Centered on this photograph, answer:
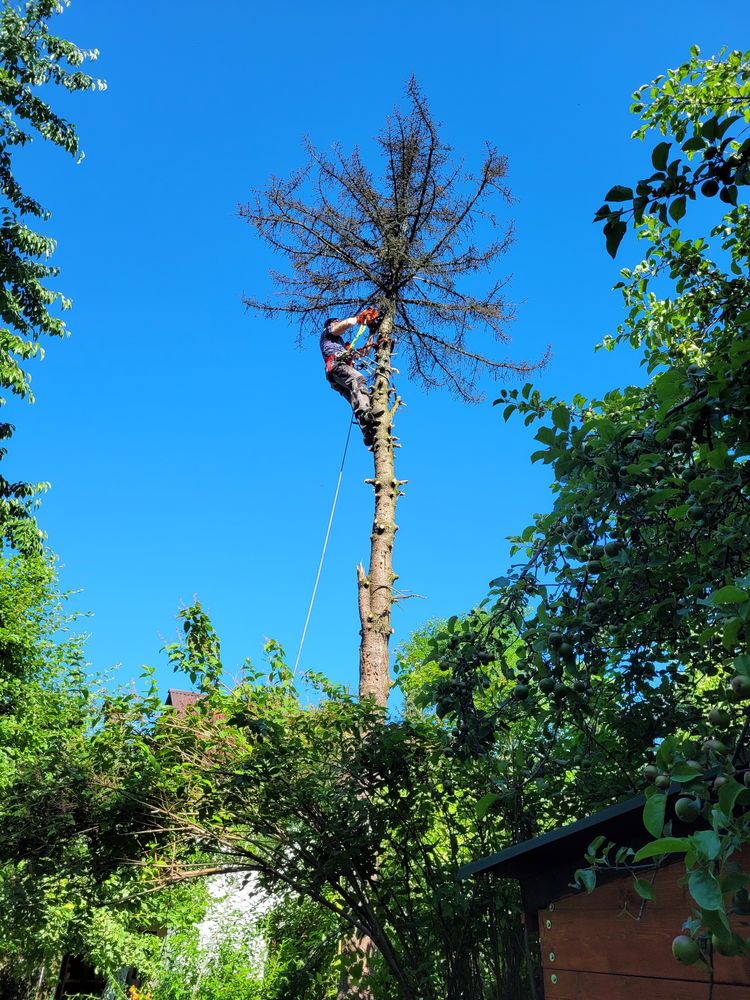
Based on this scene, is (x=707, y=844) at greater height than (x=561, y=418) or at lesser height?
lesser

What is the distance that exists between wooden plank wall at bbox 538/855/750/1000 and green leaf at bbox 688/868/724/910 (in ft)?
5.12

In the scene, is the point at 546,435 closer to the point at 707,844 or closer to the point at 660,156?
the point at 660,156

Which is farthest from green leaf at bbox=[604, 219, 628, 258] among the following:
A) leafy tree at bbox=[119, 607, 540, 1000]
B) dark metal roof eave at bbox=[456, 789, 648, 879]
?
leafy tree at bbox=[119, 607, 540, 1000]

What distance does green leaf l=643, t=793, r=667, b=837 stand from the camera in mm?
1340

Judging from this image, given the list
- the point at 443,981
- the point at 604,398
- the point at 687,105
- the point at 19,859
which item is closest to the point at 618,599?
the point at 604,398

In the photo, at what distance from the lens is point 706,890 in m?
1.25

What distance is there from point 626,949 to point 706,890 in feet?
7.36

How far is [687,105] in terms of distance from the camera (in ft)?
21.2

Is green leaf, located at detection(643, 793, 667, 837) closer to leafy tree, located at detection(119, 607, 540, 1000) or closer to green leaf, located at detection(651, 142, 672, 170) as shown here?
green leaf, located at detection(651, 142, 672, 170)

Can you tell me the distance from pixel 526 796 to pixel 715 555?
96.6 inches


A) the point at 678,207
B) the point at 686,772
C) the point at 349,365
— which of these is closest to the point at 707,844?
the point at 686,772

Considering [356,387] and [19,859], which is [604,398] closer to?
[356,387]

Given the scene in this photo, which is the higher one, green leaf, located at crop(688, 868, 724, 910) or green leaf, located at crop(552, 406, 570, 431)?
green leaf, located at crop(552, 406, 570, 431)

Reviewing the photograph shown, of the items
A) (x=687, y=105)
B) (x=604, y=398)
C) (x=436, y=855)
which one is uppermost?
(x=687, y=105)
